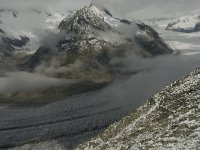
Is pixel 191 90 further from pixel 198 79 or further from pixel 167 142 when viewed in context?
pixel 167 142

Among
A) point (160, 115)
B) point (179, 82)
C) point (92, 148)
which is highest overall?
point (179, 82)

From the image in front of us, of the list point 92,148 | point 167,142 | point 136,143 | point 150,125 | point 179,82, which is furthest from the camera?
point 179,82

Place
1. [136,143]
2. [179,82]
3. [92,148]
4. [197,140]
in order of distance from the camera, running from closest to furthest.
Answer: [197,140] → [136,143] → [92,148] → [179,82]

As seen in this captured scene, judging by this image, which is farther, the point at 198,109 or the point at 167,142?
the point at 198,109

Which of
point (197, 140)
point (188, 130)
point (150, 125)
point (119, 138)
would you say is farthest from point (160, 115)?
point (197, 140)

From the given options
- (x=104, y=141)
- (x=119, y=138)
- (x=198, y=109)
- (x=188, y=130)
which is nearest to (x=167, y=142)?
(x=188, y=130)

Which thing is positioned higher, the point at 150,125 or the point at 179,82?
the point at 179,82

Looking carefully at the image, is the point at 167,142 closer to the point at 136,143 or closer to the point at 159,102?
the point at 136,143
